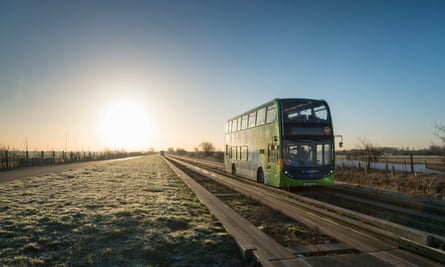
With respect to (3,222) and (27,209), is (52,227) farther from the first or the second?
(27,209)

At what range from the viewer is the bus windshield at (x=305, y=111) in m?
12.6

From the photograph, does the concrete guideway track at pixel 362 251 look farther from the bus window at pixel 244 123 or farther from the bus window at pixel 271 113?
the bus window at pixel 244 123

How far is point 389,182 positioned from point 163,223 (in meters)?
14.2

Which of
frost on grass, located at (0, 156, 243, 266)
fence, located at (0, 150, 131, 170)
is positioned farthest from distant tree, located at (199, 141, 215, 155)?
frost on grass, located at (0, 156, 243, 266)

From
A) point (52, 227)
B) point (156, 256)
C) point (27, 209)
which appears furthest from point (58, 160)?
point (156, 256)

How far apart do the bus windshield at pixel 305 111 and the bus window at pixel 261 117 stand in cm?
205

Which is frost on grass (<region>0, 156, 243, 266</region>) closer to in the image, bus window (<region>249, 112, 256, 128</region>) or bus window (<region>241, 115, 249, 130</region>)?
bus window (<region>249, 112, 256, 128</region>)

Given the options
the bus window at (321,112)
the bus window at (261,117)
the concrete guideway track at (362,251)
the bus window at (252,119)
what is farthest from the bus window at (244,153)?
the concrete guideway track at (362,251)

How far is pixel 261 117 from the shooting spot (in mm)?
15039

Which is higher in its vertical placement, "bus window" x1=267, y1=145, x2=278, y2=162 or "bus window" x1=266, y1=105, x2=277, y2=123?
"bus window" x1=266, y1=105, x2=277, y2=123

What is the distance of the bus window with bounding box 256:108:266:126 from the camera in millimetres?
14712

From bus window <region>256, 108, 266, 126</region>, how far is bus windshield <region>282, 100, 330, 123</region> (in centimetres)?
205

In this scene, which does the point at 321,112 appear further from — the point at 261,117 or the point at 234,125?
the point at 234,125

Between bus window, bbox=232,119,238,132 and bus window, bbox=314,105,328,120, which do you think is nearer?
bus window, bbox=314,105,328,120
